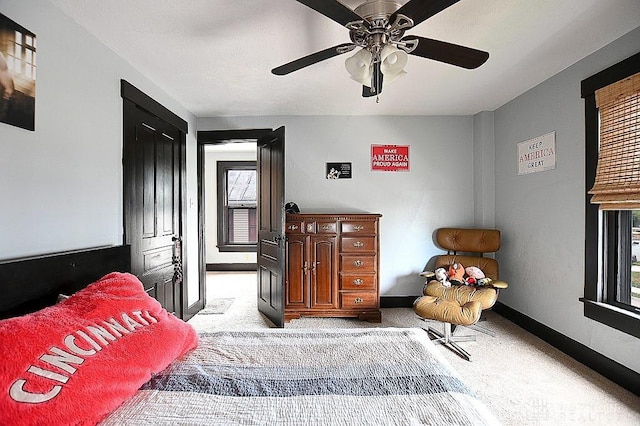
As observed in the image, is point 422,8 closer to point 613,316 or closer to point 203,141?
point 613,316

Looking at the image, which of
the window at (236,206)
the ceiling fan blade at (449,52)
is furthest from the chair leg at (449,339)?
the window at (236,206)

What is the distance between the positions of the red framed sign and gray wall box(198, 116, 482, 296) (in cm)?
6

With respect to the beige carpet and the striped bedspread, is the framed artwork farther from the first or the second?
the beige carpet

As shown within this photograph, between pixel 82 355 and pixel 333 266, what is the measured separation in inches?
114

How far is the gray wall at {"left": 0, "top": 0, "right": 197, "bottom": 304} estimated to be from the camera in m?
1.66

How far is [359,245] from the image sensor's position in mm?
3766

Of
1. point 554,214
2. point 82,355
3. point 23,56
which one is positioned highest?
point 23,56

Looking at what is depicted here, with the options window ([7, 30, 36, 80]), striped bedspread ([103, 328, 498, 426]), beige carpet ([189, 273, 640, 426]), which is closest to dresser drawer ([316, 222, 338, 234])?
beige carpet ([189, 273, 640, 426])

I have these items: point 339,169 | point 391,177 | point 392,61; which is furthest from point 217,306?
point 392,61

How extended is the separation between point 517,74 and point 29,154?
3571 millimetres

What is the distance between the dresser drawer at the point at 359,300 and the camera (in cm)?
375

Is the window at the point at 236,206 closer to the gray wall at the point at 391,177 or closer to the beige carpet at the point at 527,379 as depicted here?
the gray wall at the point at 391,177

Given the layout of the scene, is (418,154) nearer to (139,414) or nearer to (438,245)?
(438,245)

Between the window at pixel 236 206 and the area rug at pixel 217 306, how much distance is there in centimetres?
233
